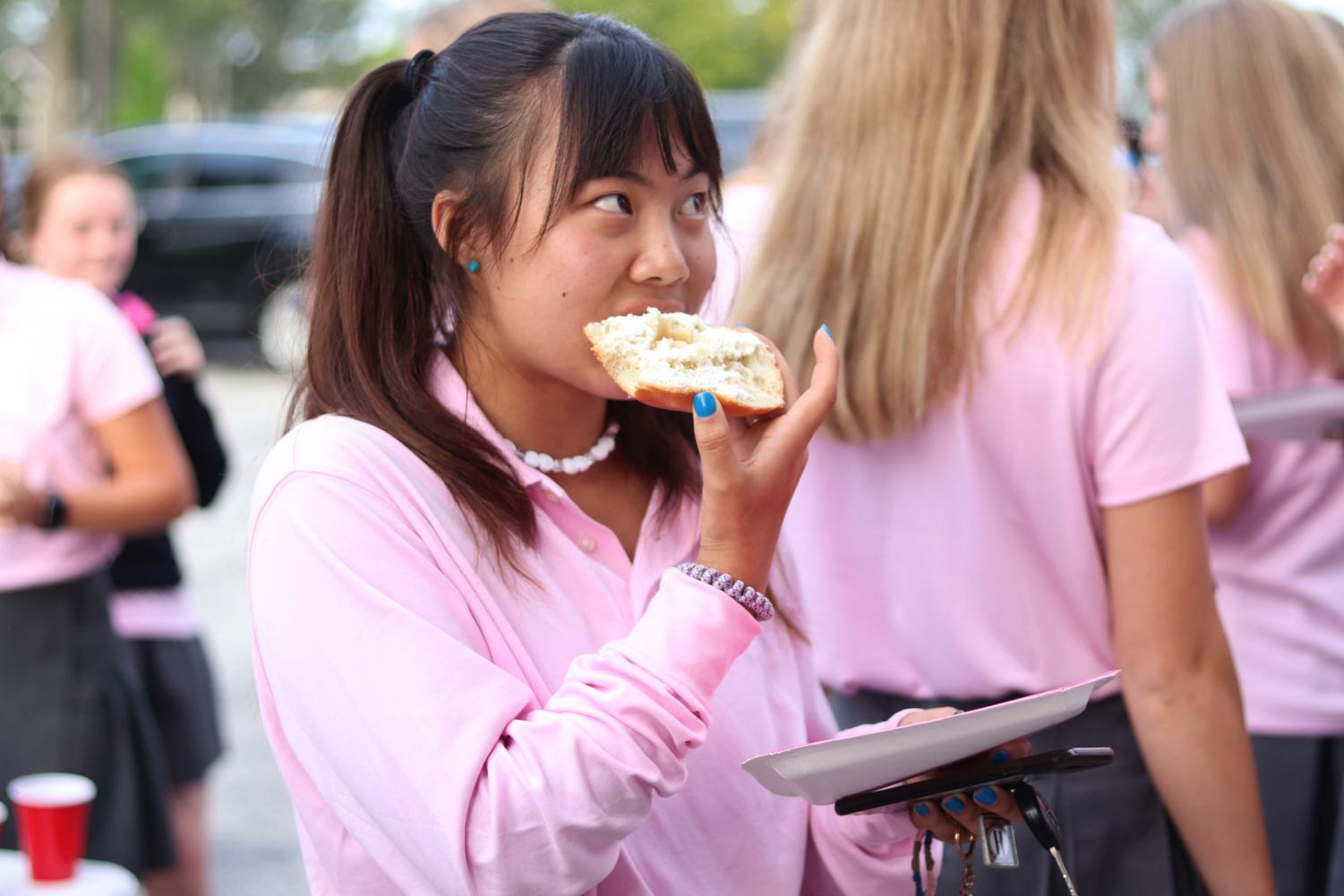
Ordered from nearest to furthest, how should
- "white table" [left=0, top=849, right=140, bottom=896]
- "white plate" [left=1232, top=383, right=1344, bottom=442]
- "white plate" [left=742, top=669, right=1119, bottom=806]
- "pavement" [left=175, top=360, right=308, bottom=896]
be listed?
"white plate" [left=742, top=669, right=1119, bottom=806] → "white table" [left=0, top=849, right=140, bottom=896] → "white plate" [left=1232, top=383, right=1344, bottom=442] → "pavement" [left=175, top=360, right=308, bottom=896]

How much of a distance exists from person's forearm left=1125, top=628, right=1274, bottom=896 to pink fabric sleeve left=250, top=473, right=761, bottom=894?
2.87 feet

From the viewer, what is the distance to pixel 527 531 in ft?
5.53

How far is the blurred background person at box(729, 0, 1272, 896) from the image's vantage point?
208 centimetres

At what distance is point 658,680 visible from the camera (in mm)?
1449

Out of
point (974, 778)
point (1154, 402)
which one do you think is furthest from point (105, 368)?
point (974, 778)

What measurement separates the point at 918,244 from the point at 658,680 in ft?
3.31

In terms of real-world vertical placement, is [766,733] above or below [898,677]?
above

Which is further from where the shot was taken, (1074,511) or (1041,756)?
(1074,511)

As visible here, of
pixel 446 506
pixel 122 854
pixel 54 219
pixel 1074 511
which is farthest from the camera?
pixel 54 219

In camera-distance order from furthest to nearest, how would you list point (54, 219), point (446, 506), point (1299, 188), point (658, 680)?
1. point (54, 219)
2. point (1299, 188)
3. point (446, 506)
4. point (658, 680)

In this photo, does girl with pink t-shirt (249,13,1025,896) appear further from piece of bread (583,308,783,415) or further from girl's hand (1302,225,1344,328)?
girl's hand (1302,225,1344,328)

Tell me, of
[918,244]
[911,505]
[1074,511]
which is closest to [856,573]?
[911,505]

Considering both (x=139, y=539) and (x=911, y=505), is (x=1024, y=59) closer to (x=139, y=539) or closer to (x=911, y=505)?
(x=911, y=505)

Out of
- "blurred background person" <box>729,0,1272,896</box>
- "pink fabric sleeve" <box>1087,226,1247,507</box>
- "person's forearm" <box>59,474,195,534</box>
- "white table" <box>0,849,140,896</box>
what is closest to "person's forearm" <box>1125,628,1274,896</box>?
"blurred background person" <box>729,0,1272,896</box>
